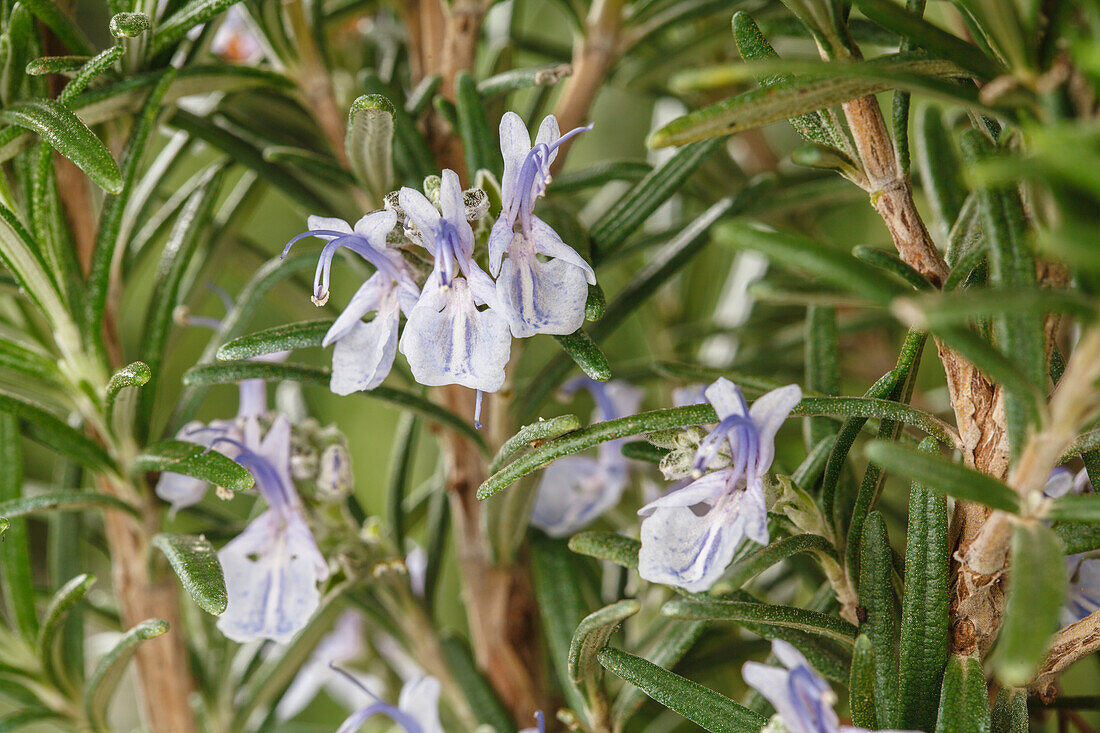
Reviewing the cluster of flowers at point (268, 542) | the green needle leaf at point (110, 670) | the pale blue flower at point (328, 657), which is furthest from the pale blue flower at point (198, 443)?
the pale blue flower at point (328, 657)

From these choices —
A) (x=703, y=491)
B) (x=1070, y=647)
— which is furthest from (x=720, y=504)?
(x=1070, y=647)

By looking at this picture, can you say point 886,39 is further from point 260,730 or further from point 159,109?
point 260,730

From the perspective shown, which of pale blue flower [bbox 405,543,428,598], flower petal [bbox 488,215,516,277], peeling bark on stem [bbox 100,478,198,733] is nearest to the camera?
flower petal [bbox 488,215,516,277]

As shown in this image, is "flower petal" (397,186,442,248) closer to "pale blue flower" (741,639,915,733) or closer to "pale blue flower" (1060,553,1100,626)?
"pale blue flower" (741,639,915,733)

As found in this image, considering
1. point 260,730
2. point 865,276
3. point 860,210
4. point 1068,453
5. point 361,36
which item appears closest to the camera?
point 865,276

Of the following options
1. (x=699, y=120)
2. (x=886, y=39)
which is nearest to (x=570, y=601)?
(x=699, y=120)

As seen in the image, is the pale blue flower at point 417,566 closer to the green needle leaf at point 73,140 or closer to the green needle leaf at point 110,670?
the green needle leaf at point 110,670

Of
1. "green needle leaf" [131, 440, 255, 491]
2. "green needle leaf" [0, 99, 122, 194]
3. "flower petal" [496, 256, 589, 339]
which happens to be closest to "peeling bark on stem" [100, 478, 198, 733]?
"green needle leaf" [131, 440, 255, 491]

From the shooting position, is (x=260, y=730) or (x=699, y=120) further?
(x=260, y=730)
